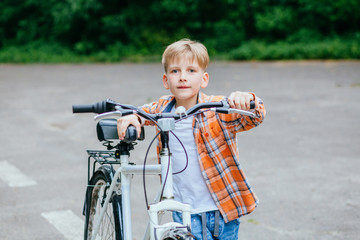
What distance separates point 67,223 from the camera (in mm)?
5379

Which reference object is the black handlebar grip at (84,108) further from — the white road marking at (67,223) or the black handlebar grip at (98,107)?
the white road marking at (67,223)

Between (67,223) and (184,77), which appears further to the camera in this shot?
(67,223)

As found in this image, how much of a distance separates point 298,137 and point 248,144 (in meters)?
0.90

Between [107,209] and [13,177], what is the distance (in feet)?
13.4

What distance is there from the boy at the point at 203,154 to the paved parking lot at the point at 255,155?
6.44ft

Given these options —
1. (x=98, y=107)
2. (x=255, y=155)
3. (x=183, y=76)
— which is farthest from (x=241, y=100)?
(x=255, y=155)

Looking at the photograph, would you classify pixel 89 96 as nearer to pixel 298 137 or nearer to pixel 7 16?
pixel 298 137

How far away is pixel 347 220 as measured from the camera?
533 cm

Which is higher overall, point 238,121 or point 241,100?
point 241,100

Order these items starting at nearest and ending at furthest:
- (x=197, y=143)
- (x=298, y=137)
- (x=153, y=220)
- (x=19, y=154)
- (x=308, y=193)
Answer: (x=153, y=220)
(x=197, y=143)
(x=308, y=193)
(x=19, y=154)
(x=298, y=137)

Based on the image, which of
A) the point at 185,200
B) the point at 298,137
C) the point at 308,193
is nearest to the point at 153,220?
the point at 185,200

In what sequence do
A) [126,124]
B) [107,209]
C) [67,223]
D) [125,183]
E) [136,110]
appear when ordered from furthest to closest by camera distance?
[67,223] → [107,209] → [125,183] → [126,124] → [136,110]

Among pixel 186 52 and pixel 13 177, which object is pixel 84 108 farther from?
pixel 13 177

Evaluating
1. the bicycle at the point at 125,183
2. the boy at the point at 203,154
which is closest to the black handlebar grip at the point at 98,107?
the bicycle at the point at 125,183
